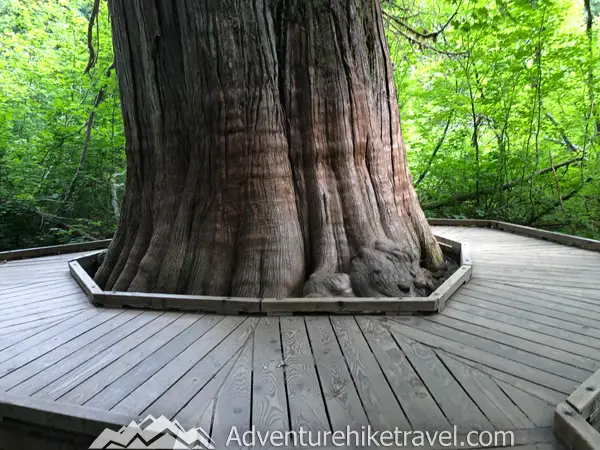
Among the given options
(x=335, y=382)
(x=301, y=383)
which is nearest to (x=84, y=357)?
(x=301, y=383)

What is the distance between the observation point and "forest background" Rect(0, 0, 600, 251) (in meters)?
5.66

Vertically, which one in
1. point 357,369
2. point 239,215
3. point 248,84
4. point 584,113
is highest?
point 584,113

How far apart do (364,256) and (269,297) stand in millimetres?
769

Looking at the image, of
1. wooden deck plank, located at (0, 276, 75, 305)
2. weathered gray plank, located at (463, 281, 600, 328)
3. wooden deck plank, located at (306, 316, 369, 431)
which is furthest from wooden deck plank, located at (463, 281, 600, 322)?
wooden deck plank, located at (0, 276, 75, 305)

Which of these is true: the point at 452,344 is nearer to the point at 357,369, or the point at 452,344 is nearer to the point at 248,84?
the point at 357,369

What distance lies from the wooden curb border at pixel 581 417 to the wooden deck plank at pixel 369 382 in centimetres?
49

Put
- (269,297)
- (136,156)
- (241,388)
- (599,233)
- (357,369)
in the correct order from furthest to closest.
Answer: (599,233)
(136,156)
(269,297)
(357,369)
(241,388)

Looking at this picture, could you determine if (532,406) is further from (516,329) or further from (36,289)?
(36,289)

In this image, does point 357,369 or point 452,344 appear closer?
point 357,369

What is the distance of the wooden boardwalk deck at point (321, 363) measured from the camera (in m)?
1.34

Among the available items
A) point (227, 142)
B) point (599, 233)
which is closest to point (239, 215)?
point (227, 142)

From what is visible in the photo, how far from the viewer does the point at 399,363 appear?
170cm

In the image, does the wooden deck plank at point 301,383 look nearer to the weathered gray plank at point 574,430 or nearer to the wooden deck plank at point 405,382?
the wooden deck plank at point 405,382

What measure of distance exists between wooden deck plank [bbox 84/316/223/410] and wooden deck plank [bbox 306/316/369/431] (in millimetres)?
632
